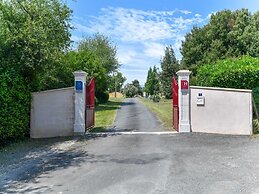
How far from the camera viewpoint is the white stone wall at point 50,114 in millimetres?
11375

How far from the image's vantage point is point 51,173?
662 cm

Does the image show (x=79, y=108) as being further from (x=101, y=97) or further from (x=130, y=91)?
(x=130, y=91)

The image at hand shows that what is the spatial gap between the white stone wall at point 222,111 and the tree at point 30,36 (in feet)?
18.6

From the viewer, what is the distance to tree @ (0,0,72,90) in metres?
10.2

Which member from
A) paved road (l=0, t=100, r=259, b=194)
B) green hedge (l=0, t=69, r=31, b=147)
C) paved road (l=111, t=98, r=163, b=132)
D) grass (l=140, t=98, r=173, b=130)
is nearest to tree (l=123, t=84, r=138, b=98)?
grass (l=140, t=98, r=173, b=130)

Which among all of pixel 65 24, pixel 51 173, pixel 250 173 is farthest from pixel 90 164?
pixel 65 24

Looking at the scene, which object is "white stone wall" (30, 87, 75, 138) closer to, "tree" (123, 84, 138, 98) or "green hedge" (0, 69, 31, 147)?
"green hedge" (0, 69, 31, 147)

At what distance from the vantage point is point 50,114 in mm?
11375

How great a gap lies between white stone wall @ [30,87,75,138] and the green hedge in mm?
271

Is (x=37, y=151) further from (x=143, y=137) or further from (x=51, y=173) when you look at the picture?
(x=143, y=137)

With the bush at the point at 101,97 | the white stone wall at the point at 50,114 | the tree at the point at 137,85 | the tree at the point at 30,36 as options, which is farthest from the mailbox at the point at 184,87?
the tree at the point at 137,85

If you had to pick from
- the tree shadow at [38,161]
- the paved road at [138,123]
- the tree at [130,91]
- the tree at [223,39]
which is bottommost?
the tree shadow at [38,161]

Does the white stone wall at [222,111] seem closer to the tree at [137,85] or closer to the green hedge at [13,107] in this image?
the green hedge at [13,107]

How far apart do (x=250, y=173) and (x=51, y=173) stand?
4.33 m
